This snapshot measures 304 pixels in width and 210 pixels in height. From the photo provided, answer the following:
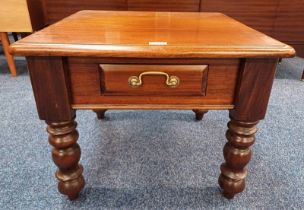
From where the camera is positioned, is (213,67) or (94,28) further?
(94,28)

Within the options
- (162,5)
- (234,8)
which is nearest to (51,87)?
(162,5)

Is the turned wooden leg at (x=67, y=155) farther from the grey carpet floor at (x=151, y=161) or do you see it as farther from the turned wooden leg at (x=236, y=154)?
the turned wooden leg at (x=236, y=154)

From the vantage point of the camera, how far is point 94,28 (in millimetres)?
725

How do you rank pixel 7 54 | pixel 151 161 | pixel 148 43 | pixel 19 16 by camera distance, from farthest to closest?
pixel 7 54 → pixel 19 16 → pixel 151 161 → pixel 148 43

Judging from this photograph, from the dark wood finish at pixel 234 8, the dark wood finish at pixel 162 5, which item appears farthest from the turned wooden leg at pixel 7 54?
the dark wood finish at pixel 162 5

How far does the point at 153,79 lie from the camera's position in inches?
23.5

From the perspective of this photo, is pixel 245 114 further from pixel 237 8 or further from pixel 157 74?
pixel 237 8

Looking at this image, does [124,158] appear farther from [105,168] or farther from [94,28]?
[94,28]

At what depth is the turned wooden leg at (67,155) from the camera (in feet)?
2.15

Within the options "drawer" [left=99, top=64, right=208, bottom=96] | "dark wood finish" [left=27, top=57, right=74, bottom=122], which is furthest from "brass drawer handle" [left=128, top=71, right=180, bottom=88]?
"dark wood finish" [left=27, top=57, right=74, bottom=122]

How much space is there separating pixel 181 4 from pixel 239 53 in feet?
4.17

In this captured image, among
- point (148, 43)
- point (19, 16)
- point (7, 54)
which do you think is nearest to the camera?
point (148, 43)

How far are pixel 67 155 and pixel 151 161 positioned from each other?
0.39 metres

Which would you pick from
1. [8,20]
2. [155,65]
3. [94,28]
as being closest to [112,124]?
[94,28]
